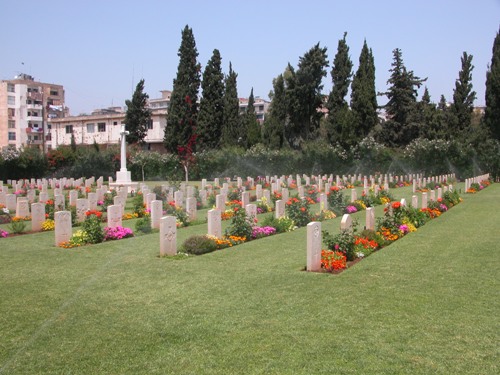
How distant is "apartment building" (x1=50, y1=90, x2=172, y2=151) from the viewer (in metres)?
66.8

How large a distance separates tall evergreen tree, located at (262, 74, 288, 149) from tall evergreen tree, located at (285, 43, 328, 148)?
25.6 inches

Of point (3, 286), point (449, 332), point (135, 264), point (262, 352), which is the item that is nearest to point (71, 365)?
point (262, 352)

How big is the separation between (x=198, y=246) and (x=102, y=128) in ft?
202

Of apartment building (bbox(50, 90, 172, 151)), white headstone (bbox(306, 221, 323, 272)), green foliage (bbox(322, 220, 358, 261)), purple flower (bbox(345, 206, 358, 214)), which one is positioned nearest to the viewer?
white headstone (bbox(306, 221, 323, 272))

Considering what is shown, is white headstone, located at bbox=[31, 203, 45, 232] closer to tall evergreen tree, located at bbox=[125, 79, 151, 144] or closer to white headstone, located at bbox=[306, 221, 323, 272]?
white headstone, located at bbox=[306, 221, 323, 272]

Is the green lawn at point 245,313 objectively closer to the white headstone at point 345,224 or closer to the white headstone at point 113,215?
the white headstone at point 345,224

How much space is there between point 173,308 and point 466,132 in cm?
4869

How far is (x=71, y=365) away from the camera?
5336 millimetres

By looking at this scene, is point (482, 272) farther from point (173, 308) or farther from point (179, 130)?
point (179, 130)

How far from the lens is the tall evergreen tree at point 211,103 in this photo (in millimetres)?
51875

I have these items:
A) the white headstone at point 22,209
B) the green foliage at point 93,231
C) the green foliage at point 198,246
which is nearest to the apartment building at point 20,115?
the white headstone at point 22,209

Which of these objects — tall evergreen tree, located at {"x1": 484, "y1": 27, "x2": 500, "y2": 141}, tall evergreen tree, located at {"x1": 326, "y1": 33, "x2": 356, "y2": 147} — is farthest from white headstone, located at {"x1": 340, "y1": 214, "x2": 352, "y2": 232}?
tall evergreen tree, located at {"x1": 484, "y1": 27, "x2": 500, "y2": 141}

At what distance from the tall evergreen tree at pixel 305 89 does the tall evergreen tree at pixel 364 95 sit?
12.4 feet

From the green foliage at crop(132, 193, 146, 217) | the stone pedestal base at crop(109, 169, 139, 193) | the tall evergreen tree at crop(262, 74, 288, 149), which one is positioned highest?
the tall evergreen tree at crop(262, 74, 288, 149)
